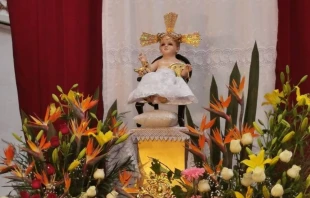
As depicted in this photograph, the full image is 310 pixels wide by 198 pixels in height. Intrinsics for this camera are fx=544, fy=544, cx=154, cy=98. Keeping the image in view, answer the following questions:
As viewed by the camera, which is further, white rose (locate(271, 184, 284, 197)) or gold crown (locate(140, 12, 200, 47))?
gold crown (locate(140, 12, 200, 47))

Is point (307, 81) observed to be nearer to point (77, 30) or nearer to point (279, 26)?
point (279, 26)

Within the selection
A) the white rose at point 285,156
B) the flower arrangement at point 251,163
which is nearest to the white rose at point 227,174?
the flower arrangement at point 251,163

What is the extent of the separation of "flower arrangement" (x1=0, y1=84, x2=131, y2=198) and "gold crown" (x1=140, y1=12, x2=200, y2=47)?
1.08 ft

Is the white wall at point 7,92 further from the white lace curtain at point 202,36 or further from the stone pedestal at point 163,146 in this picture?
the stone pedestal at point 163,146

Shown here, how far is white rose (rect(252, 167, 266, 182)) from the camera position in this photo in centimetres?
102

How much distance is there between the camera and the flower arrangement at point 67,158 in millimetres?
1169

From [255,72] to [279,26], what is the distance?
34 cm

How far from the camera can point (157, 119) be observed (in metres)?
1.39

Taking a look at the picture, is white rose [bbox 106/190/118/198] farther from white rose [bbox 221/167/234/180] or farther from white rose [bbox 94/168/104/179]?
white rose [bbox 221/167/234/180]

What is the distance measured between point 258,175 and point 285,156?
77mm

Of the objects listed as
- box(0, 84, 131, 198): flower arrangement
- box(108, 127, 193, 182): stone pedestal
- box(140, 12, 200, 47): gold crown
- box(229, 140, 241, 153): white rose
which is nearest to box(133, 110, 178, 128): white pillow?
box(108, 127, 193, 182): stone pedestal

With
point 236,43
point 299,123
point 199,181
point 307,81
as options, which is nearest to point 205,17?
point 236,43

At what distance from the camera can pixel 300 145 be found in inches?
44.2

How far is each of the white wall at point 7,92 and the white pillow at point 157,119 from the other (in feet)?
1.81
